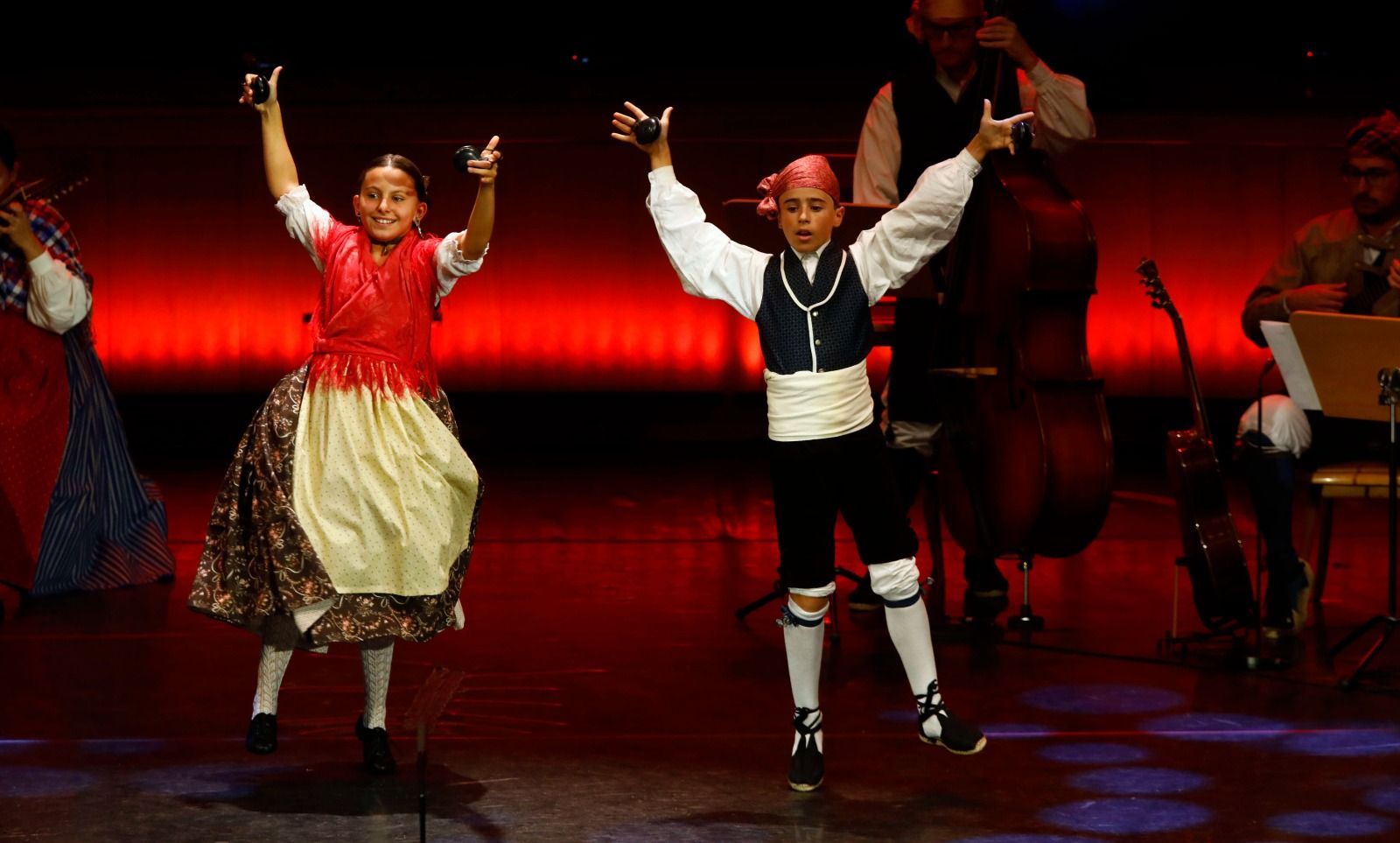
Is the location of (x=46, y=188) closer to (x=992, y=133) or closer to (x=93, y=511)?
(x=93, y=511)

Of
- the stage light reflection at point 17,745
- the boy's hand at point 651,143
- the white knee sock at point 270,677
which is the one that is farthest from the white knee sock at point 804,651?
the stage light reflection at point 17,745

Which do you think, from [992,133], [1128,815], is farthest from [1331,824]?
[992,133]

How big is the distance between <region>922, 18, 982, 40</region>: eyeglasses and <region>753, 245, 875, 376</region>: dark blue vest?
1.68 m

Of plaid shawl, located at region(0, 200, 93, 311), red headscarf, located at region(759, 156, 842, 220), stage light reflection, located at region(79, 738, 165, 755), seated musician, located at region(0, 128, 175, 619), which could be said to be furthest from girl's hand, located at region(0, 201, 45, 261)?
red headscarf, located at region(759, 156, 842, 220)

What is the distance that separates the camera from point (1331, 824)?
10.3 ft

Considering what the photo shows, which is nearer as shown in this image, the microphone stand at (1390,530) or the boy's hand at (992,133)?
the boy's hand at (992,133)

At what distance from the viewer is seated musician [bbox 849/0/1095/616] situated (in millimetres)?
4855

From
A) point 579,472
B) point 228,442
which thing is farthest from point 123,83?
point 579,472

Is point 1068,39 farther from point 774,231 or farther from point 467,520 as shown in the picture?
point 467,520

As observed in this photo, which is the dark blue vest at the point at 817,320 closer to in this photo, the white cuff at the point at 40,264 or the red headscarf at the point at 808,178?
the red headscarf at the point at 808,178

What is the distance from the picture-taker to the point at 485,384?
9938mm

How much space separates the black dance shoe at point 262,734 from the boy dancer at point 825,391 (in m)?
1.05

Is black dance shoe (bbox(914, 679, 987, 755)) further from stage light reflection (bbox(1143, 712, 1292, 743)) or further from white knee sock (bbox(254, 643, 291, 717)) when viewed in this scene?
white knee sock (bbox(254, 643, 291, 717))

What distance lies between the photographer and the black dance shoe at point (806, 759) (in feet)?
11.0
